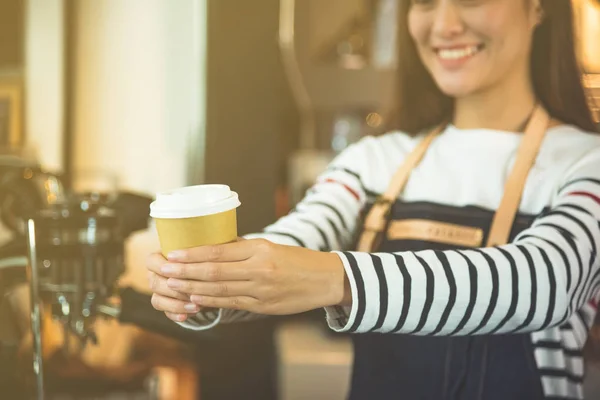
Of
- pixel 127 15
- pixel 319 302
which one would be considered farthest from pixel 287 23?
pixel 319 302

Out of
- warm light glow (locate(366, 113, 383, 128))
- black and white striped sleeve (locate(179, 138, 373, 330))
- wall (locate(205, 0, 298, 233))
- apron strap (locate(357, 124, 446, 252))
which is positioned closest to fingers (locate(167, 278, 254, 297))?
black and white striped sleeve (locate(179, 138, 373, 330))

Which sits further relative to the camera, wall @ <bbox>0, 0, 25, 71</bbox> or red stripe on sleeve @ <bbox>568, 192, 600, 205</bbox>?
wall @ <bbox>0, 0, 25, 71</bbox>

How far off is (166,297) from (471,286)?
9.2 inches

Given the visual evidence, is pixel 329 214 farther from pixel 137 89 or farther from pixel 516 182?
pixel 137 89

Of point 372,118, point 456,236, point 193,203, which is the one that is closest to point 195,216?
point 193,203

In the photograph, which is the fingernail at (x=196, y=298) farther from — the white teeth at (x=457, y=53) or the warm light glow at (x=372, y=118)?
the warm light glow at (x=372, y=118)

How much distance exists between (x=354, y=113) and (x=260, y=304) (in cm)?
110

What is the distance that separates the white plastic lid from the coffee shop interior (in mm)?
185

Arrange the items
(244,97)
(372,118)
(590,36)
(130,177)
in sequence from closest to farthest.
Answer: (590,36)
(130,177)
(244,97)
(372,118)

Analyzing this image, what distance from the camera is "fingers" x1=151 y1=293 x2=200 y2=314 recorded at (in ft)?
1.57

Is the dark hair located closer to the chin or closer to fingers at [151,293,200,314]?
the chin

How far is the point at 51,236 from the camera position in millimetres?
653

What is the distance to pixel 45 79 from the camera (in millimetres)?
876

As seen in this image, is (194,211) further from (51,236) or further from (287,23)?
(287,23)
